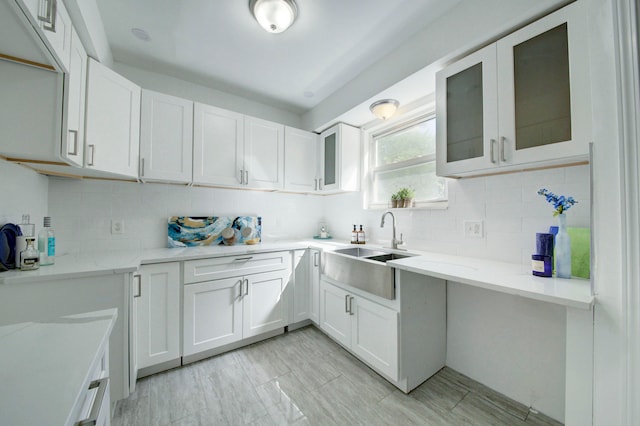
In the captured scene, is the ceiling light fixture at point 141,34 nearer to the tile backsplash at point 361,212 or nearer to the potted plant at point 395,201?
the tile backsplash at point 361,212

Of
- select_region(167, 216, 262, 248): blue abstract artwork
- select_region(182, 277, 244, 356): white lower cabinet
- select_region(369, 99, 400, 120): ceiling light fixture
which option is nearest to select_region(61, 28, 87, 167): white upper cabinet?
select_region(167, 216, 262, 248): blue abstract artwork

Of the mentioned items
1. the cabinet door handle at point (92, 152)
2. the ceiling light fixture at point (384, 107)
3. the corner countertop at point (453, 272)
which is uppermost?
the ceiling light fixture at point (384, 107)

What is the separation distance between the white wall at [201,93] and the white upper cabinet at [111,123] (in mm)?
455

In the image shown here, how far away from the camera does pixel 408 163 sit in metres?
2.28

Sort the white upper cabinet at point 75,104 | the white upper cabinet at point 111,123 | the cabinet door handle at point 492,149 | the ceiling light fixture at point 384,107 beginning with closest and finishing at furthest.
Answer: the white upper cabinet at point 75,104 → the cabinet door handle at point 492,149 → the white upper cabinet at point 111,123 → the ceiling light fixture at point 384,107

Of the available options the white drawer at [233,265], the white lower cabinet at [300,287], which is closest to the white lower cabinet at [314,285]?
the white lower cabinet at [300,287]

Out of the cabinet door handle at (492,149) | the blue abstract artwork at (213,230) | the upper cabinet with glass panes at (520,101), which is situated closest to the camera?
the upper cabinet with glass panes at (520,101)

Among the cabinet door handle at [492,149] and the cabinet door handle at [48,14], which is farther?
the cabinet door handle at [492,149]

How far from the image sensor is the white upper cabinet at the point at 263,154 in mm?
2391

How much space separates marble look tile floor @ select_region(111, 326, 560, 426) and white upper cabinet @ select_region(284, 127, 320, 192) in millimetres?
1757

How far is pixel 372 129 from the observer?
265cm

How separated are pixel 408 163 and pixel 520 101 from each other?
1033mm

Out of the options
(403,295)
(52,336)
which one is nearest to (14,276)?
(52,336)

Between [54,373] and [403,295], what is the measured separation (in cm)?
155
